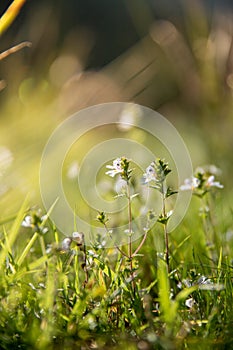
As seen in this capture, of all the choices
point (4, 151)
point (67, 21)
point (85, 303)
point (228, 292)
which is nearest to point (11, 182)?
point (4, 151)

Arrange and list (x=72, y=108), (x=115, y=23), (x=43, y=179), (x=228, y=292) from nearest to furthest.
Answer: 1. (x=228, y=292)
2. (x=43, y=179)
3. (x=72, y=108)
4. (x=115, y=23)

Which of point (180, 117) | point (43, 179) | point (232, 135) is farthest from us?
point (180, 117)

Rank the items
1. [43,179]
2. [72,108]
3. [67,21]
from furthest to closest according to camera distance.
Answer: [67,21] → [72,108] → [43,179]

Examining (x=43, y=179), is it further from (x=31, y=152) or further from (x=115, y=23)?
(x=115, y=23)

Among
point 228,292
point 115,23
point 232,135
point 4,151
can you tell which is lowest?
point 228,292

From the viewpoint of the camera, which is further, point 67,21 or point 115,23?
point 115,23

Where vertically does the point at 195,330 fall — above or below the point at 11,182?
below

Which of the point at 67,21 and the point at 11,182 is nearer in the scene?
the point at 11,182

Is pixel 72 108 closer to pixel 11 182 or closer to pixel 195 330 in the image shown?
pixel 11 182

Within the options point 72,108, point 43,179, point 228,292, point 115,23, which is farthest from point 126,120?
point 115,23
